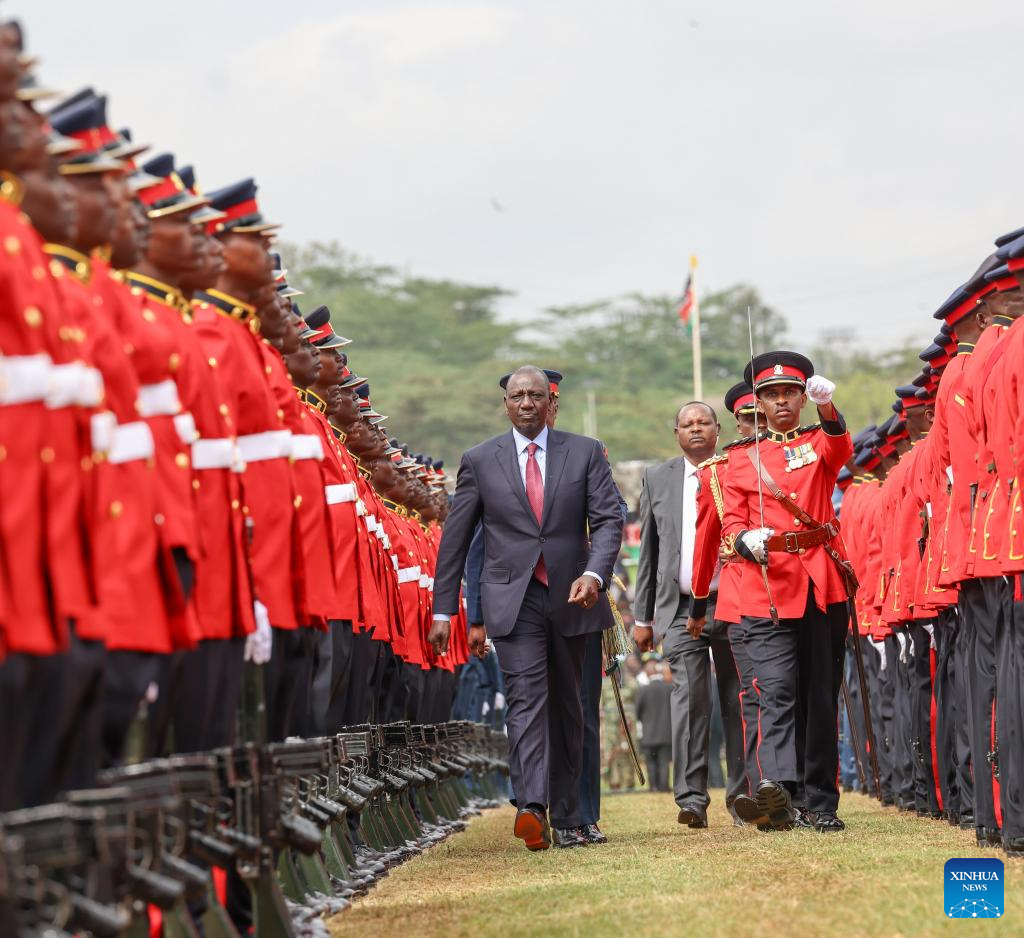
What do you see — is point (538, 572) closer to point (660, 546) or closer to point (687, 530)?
point (687, 530)

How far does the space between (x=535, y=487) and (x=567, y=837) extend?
1917 millimetres

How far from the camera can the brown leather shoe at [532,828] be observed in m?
10.5

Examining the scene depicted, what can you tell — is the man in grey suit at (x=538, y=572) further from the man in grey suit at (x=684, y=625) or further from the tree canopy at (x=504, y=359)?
the tree canopy at (x=504, y=359)

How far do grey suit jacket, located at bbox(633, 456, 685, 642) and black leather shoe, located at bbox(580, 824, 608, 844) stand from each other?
2029 millimetres

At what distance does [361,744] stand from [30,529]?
5616 millimetres

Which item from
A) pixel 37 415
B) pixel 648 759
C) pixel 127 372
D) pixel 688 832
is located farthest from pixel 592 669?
pixel 648 759

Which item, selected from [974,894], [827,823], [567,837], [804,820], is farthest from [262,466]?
[804,820]

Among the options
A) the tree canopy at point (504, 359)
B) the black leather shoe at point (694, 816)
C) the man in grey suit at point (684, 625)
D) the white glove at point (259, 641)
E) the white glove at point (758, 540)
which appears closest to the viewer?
the white glove at point (259, 641)

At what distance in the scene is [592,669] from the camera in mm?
12148

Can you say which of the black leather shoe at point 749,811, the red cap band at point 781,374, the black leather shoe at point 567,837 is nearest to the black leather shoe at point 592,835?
the black leather shoe at point 567,837

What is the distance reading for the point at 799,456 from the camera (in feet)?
36.7

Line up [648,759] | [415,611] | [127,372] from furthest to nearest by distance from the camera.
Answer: [648,759], [415,611], [127,372]

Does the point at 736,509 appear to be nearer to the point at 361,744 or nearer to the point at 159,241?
the point at 361,744

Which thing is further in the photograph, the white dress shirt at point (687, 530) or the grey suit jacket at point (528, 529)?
the white dress shirt at point (687, 530)
